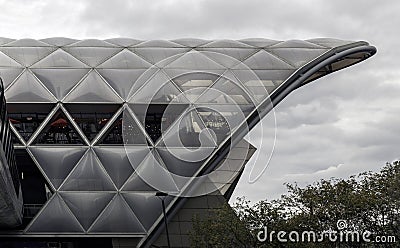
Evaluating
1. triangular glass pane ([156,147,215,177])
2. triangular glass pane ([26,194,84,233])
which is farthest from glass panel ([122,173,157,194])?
triangular glass pane ([26,194,84,233])

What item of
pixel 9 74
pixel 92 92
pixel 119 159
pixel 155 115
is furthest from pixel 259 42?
pixel 9 74

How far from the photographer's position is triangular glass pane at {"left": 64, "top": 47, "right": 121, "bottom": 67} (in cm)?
3591

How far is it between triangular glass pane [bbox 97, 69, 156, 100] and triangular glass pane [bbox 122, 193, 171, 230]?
5.42m

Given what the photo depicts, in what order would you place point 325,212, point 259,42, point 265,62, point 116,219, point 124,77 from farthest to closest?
1. point 259,42
2. point 265,62
3. point 124,77
4. point 116,219
5. point 325,212

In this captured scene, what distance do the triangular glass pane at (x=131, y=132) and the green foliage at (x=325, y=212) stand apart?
7.81m

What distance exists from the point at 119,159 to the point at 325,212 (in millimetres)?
12828

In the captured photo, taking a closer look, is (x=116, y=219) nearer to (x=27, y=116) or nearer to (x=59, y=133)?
(x=59, y=133)

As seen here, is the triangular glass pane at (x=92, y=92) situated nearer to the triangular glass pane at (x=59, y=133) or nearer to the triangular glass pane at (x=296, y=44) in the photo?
the triangular glass pane at (x=59, y=133)

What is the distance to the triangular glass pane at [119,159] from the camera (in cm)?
3297

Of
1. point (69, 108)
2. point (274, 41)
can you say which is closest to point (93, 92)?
point (69, 108)

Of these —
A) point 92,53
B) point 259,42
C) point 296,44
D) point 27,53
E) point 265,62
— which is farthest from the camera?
point 259,42

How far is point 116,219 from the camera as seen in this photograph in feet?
107

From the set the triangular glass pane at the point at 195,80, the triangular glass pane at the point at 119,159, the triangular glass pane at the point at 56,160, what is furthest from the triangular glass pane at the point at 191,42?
the triangular glass pane at the point at 56,160

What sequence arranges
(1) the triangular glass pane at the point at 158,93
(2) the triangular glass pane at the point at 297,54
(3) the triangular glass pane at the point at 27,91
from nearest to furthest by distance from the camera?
(3) the triangular glass pane at the point at 27,91 < (1) the triangular glass pane at the point at 158,93 < (2) the triangular glass pane at the point at 297,54
